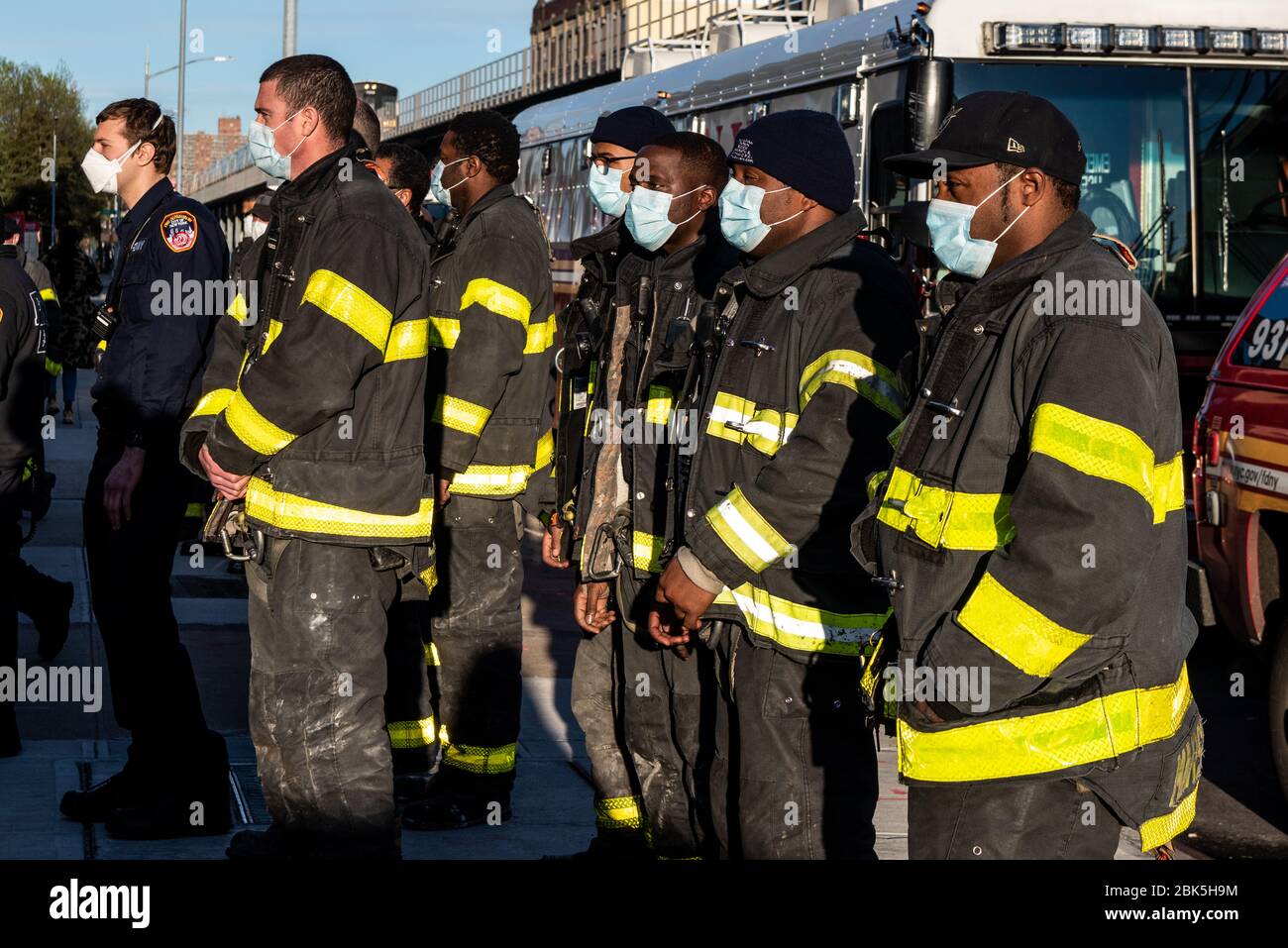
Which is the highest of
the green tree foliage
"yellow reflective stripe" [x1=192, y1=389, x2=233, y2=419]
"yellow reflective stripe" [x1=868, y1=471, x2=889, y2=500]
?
the green tree foliage

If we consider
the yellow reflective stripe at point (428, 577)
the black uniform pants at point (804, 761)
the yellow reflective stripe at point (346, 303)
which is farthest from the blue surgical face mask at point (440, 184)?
the black uniform pants at point (804, 761)

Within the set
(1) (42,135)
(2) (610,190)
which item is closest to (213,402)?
(2) (610,190)

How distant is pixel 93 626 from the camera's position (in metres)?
8.57

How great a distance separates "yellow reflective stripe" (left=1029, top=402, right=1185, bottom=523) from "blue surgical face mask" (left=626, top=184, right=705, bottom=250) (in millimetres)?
2228

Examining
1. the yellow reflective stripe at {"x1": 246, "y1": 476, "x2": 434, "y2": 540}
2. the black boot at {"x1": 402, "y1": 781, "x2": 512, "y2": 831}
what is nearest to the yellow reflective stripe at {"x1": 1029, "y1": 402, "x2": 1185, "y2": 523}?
the yellow reflective stripe at {"x1": 246, "y1": 476, "x2": 434, "y2": 540}

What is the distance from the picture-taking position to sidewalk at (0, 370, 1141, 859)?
17.7ft

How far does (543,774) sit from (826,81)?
640 cm

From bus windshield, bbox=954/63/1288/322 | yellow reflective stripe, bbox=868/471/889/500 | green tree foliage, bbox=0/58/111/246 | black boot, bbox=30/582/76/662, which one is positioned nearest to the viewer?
yellow reflective stripe, bbox=868/471/889/500

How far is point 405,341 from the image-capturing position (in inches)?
179

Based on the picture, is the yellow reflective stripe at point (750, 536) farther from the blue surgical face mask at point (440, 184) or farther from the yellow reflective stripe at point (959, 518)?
the blue surgical face mask at point (440, 184)

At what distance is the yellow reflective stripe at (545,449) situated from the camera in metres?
6.07

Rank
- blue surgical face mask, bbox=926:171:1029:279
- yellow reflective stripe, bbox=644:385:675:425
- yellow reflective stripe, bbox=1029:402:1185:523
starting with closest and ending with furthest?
yellow reflective stripe, bbox=1029:402:1185:523
blue surgical face mask, bbox=926:171:1029:279
yellow reflective stripe, bbox=644:385:675:425

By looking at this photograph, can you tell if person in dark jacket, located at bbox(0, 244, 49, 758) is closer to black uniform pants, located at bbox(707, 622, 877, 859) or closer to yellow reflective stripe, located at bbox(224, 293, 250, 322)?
yellow reflective stripe, located at bbox(224, 293, 250, 322)
